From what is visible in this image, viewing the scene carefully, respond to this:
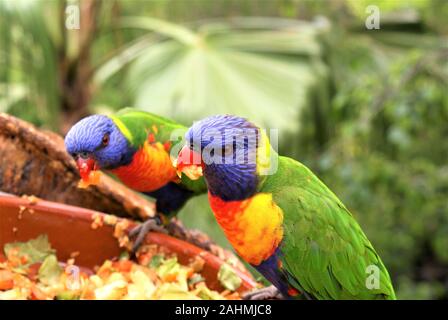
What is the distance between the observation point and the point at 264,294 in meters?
0.84

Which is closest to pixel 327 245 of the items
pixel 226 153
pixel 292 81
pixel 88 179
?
pixel 226 153

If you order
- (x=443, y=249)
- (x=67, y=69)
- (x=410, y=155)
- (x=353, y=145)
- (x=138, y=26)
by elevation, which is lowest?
(x=443, y=249)

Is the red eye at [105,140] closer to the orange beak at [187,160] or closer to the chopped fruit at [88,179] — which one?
the chopped fruit at [88,179]

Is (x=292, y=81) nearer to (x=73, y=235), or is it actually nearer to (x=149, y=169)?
(x=149, y=169)

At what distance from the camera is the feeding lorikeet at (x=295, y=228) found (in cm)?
69

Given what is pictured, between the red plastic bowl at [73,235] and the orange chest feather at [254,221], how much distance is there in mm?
175

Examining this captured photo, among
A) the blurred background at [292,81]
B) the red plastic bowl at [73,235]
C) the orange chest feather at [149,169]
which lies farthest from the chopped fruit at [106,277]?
the blurred background at [292,81]

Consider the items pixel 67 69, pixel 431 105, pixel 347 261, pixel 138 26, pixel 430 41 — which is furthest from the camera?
pixel 430 41

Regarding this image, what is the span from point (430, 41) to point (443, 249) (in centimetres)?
91

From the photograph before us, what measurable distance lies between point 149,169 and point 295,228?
0.33 metres

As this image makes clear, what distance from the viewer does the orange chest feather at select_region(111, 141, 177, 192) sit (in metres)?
0.92

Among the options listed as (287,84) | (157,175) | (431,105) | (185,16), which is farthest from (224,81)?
(157,175)

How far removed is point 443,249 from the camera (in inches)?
93.2

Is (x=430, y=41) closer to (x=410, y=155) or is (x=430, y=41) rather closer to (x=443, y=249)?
(x=410, y=155)
